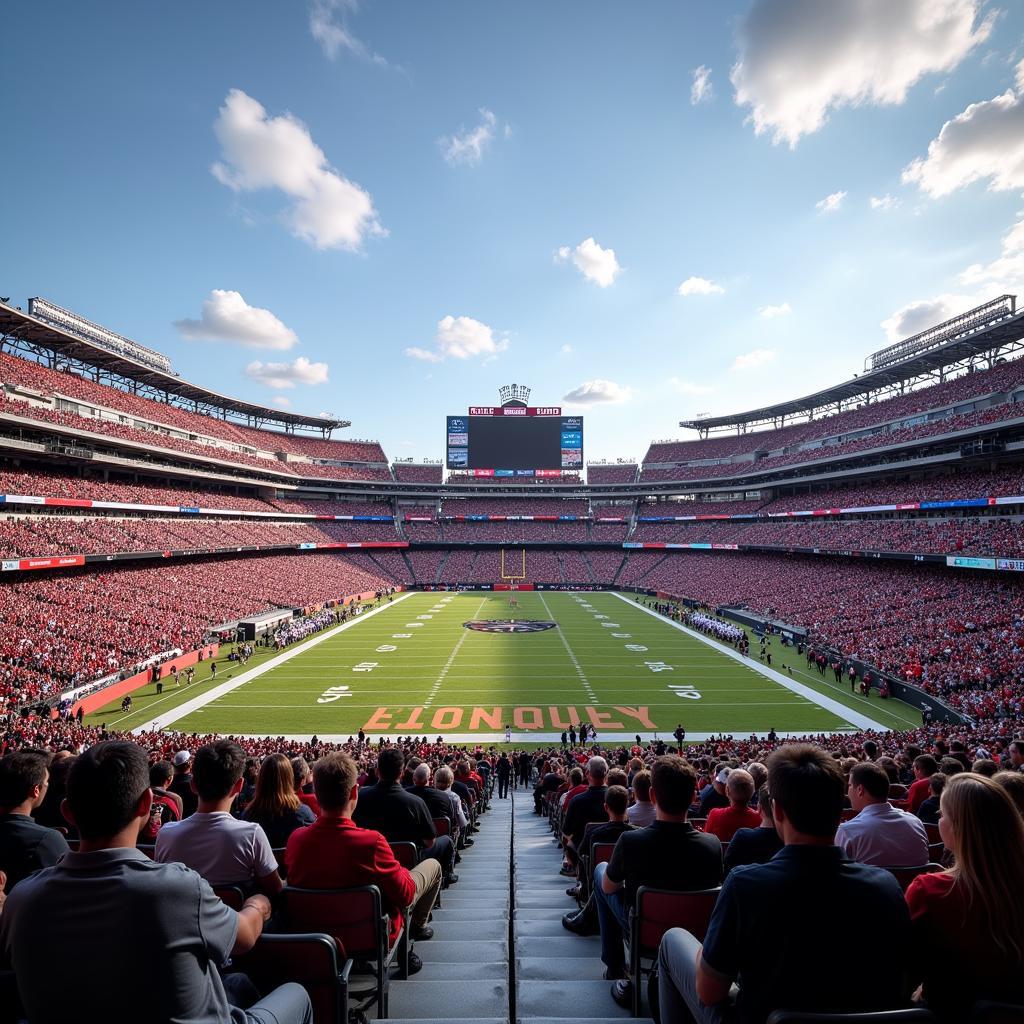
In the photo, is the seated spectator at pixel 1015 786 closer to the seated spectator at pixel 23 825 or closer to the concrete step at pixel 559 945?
the concrete step at pixel 559 945

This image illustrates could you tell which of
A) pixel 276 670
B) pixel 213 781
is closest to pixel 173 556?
pixel 276 670

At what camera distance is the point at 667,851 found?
354 cm

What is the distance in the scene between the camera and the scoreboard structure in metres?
81.4

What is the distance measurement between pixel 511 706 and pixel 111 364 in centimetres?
4610

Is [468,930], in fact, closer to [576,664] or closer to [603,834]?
[603,834]

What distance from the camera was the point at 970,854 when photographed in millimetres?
2338

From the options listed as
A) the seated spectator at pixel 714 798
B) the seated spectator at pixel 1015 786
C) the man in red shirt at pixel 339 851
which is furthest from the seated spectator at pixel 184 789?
the seated spectator at pixel 1015 786

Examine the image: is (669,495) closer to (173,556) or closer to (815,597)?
(815,597)

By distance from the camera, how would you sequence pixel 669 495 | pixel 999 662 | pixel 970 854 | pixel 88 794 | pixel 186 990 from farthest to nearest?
1. pixel 669 495
2. pixel 999 662
3. pixel 970 854
4. pixel 88 794
5. pixel 186 990

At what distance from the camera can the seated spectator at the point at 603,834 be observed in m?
4.76

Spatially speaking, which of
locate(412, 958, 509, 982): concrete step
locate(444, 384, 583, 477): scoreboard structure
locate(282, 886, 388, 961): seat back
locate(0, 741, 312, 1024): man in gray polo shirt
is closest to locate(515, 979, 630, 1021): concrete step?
locate(412, 958, 509, 982): concrete step

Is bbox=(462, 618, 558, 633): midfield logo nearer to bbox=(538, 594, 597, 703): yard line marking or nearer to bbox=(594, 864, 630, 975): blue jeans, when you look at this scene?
bbox=(538, 594, 597, 703): yard line marking

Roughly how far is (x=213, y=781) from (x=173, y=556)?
46.7m

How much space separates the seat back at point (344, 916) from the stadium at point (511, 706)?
0.07 ft
